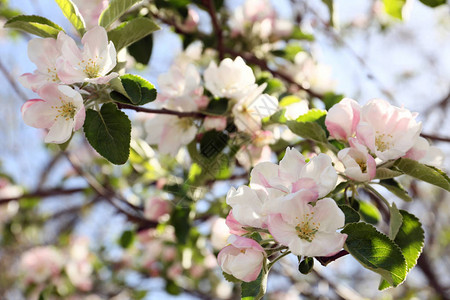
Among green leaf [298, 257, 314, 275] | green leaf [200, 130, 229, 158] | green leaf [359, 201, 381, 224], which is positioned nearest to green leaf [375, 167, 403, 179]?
green leaf [298, 257, 314, 275]

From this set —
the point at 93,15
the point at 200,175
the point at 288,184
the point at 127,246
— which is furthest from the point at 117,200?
the point at 288,184

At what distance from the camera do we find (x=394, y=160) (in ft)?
2.65

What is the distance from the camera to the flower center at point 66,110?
837 mm

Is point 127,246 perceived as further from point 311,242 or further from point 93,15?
point 311,242

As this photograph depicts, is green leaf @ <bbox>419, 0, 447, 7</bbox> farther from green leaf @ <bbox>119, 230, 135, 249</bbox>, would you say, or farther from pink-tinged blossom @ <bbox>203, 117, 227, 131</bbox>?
green leaf @ <bbox>119, 230, 135, 249</bbox>

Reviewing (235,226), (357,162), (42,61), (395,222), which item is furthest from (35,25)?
(395,222)

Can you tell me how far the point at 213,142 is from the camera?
3.68 ft

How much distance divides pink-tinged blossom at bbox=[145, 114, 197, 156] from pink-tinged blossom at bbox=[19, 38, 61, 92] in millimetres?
348

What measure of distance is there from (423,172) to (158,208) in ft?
3.74

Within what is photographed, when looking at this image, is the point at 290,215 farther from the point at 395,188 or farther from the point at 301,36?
the point at 301,36

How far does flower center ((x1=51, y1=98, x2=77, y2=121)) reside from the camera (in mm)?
837

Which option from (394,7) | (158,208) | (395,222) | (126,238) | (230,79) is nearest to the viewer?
(395,222)

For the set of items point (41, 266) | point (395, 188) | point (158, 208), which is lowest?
point (41, 266)

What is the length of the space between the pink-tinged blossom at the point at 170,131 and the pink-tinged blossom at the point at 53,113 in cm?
35
